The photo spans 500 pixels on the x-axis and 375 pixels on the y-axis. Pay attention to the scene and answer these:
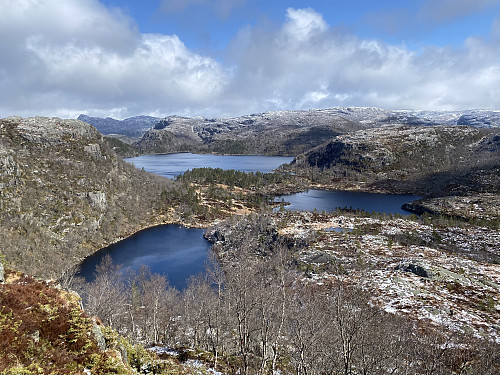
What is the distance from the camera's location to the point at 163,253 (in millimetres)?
102500

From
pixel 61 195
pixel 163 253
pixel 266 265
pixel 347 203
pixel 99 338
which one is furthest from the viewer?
pixel 347 203

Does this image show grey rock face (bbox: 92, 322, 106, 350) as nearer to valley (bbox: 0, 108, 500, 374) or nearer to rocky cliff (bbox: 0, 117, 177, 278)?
valley (bbox: 0, 108, 500, 374)

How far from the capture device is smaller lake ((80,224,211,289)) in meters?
88.0

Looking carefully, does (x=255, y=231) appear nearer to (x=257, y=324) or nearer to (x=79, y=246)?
(x=79, y=246)

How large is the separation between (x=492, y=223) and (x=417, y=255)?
6145 cm

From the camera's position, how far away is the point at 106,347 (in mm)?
17047

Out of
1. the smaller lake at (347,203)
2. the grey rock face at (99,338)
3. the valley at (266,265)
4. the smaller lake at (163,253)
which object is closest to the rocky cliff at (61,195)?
the valley at (266,265)

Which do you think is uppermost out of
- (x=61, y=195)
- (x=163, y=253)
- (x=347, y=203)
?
(x=61, y=195)

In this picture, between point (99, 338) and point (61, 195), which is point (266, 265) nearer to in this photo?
point (99, 338)

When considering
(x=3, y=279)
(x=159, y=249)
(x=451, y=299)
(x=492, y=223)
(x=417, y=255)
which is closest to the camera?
(x=3, y=279)

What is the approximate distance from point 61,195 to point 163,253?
4833 cm

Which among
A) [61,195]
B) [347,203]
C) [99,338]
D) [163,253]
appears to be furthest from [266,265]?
[347,203]

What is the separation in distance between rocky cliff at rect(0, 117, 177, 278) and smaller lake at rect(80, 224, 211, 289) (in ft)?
19.6

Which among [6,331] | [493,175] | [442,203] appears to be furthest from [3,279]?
[493,175]
